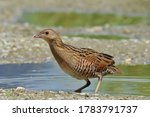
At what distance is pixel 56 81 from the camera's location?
1504 centimetres

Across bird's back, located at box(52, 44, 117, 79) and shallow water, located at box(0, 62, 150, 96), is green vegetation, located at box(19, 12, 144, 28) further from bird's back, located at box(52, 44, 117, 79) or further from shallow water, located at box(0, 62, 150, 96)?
bird's back, located at box(52, 44, 117, 79)

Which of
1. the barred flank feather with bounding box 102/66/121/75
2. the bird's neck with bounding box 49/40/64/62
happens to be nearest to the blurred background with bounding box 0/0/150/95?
the barred flank feather with bounding box 102/66/121/75

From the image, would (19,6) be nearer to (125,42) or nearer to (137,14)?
(137,14)

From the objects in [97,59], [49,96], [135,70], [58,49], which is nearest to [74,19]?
[135,70]

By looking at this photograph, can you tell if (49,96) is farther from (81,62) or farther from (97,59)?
(97,59)

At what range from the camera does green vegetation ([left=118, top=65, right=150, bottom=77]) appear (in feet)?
51.8

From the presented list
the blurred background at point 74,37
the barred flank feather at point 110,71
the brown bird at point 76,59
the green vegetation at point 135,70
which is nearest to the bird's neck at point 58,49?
the brown bird at point 76,59

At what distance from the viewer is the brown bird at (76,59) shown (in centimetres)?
1309

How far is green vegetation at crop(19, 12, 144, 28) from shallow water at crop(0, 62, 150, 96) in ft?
34.9

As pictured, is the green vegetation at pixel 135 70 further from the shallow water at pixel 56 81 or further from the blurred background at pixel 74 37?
the shallow water at pixel 56 81

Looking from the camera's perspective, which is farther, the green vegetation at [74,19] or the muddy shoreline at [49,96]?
the green vegetation at [74,19]

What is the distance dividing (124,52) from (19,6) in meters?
14.0

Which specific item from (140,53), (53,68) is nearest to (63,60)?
(53,68)

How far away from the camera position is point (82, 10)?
30922mm
